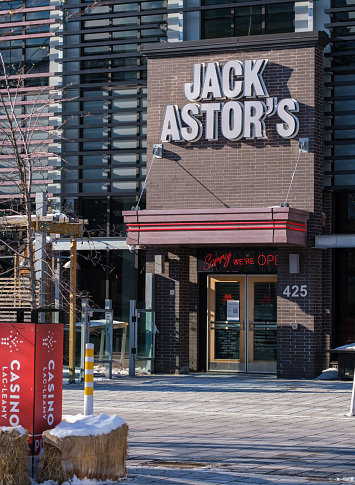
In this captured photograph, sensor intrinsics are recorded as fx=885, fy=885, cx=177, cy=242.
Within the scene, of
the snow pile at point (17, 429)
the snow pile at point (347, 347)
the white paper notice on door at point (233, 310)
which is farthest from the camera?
the white paper notice on door at point (233, 310)

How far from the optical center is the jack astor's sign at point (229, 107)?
67.9 feet

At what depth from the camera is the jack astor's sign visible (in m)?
20.7

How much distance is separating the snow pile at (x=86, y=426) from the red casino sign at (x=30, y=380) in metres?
0.34

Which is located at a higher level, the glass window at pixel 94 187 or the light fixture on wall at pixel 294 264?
the glass window at pixel 94 187

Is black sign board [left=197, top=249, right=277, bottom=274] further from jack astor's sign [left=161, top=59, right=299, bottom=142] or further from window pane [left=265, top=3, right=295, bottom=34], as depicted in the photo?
window pane [left=265, top=3, right=295, bottom=34]

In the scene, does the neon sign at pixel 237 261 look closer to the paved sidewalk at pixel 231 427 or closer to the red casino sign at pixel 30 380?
the paved sidewalk at pixel 231 427

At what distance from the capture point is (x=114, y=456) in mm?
8531

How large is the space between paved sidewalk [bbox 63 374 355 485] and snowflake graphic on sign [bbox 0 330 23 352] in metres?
1.74

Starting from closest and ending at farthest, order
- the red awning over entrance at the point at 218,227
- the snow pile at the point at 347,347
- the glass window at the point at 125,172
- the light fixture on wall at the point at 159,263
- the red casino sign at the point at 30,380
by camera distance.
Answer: the red casino sign at the point at 30,380 → the snow pile at the point at 347,347 → the red awning over entrance at the point at 218,227 → the light fixture on wall at the point at 159,263 → the glass window at the point at 125,172

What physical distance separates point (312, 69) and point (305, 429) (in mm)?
10643

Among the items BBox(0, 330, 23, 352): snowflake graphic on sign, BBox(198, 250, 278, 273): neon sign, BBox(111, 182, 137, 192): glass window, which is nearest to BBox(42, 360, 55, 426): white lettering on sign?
BBox(0, 330, 23, 352): snowflake graphic on sign

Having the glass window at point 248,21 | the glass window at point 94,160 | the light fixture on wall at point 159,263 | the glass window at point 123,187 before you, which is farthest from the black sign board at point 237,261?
the glass window at point 248,21

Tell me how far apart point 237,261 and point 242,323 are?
60.0 inches

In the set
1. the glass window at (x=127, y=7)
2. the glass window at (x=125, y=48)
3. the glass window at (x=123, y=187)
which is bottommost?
the glass window at (x=123, y=187)
